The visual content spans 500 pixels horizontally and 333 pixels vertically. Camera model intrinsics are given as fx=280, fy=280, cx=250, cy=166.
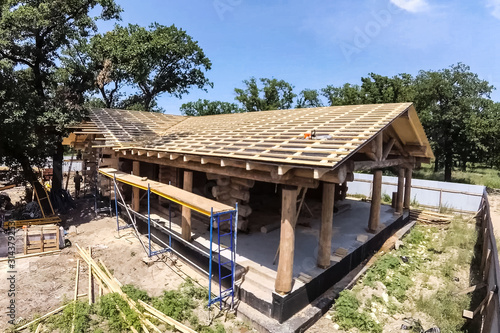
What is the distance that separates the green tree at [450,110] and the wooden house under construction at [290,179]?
16.1 m

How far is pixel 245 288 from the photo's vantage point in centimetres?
595

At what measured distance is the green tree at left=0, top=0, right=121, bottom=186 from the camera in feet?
30.7

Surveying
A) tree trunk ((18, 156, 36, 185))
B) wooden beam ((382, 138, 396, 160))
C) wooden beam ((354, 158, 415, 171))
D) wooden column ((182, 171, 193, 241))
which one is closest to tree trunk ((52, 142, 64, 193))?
tree trunk ((18, 156, 36, 185))

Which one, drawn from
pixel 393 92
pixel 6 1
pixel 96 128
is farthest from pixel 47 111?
pixel 393 92

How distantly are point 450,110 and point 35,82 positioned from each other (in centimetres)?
2930

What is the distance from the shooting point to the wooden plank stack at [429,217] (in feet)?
39.7

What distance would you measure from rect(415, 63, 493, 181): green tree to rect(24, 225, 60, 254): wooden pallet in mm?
25522

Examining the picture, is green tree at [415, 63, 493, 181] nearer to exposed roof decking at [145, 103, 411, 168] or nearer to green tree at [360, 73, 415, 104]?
green tree at [360, 73, 415, 104]

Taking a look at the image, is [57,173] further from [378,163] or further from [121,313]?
[378,163]

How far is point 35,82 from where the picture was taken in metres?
12.3

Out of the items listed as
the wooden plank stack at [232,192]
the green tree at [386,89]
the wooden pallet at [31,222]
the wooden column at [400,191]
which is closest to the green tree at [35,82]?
the wooden pallet at [31,222]

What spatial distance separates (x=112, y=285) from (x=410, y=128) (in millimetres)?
9494

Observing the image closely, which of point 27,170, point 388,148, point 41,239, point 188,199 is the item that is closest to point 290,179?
point 188,199

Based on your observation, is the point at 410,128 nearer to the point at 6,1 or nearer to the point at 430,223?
the point at 430,223
